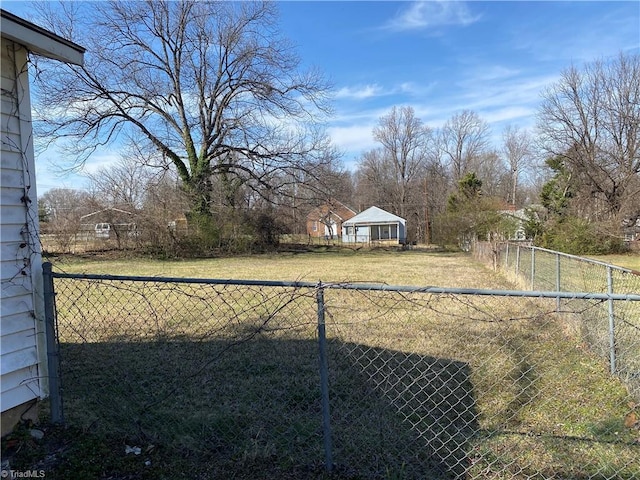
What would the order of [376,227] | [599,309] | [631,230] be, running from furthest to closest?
1. [376,227]
2. [631,230]
3. [599,309]

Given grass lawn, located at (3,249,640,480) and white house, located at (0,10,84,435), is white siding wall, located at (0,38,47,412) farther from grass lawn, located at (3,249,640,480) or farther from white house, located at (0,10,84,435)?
grass lawn, located at (3,249,640,480)

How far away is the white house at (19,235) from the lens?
277 centimetres

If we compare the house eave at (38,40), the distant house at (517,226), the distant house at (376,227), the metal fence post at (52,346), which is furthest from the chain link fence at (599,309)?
the distant house at (376,227)

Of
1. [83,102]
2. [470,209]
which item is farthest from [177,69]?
[470,209]

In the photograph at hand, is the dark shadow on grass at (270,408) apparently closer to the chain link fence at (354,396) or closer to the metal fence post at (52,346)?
the chain link fence at (354,396)

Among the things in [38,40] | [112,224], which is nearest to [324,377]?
[38,40]

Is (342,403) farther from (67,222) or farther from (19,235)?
(67,222)

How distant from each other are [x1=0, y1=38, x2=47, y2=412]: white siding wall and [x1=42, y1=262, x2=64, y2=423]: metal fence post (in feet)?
0.35

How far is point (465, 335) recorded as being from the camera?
5707mm

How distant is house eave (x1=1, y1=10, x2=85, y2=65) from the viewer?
105 inches

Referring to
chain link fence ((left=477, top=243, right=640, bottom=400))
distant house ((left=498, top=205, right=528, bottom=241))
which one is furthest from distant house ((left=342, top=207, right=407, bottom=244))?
chain link fence ((left=477, top=243, right=640, bottom=400))

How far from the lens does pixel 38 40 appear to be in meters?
2.86

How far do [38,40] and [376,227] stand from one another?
1688 inches

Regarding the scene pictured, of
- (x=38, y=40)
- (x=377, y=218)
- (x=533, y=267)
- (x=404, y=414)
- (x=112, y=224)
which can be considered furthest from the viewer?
(x=377, y=218)
